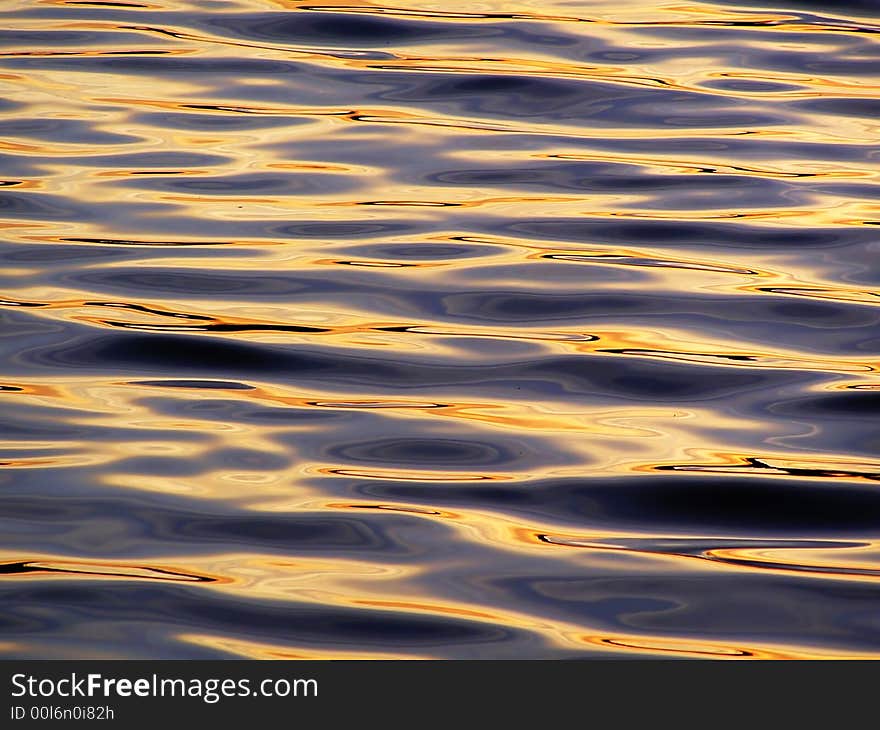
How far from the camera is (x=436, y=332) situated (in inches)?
99.3

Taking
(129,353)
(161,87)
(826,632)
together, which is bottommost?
(826,632)

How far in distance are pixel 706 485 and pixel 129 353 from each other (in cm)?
99

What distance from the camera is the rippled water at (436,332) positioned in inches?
71.2

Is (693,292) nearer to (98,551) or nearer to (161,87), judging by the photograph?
(98,551)

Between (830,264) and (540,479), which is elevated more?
(830,264)

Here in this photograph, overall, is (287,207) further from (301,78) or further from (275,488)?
(275,488)

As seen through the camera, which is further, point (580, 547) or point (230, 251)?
point (230, 251)

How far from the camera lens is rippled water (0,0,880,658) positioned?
1.81m

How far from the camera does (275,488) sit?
6.63 ft

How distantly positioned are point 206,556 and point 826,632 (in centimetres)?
79

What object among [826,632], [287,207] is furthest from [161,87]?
[826,632]

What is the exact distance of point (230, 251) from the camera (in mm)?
2797

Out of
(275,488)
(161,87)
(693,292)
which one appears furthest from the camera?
(161,87)

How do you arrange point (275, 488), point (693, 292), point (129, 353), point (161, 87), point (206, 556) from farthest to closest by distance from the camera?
point (161, 87) < point (693, 292) < point (129, 353) < point (275, 488) < point (206, 556)
